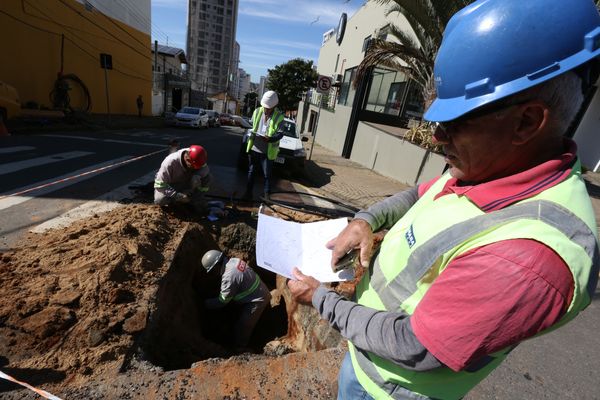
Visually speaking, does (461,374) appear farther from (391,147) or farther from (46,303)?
(391,147)

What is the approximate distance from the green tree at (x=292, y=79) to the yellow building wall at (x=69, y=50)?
16199 millimetres

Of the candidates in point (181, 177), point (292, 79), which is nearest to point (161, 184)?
point (181, 177)

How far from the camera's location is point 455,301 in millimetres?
737

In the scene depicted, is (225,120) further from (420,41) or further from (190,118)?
(420,41)

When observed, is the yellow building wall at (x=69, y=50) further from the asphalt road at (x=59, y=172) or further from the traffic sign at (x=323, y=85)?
the traffic sign at (x=323, y=85)

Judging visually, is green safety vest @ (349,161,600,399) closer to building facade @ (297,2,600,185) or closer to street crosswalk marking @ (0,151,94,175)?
building facade @ (297,2,600,185)

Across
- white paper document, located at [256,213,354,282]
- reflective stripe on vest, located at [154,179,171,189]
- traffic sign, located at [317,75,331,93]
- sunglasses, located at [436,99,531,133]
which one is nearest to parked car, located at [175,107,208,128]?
traffic sign, located at [317,75,331,93]

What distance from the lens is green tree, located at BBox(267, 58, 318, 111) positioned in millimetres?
36197

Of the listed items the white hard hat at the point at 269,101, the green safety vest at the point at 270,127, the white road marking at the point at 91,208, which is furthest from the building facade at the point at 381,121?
the white road marking at the point at 91,208

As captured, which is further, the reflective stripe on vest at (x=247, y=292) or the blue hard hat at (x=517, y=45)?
the reflective stripe on vest at (x=247, y=292)

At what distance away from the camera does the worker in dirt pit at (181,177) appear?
4730 millimetres

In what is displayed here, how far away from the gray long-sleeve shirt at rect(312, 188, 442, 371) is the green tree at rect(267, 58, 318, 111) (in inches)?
1459

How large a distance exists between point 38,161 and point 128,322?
6.96m

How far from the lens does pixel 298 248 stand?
1.57 m
